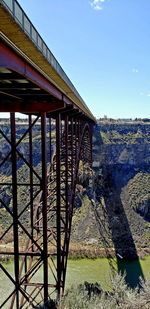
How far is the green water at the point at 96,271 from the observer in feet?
71.5

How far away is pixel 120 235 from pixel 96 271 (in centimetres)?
Result: 688

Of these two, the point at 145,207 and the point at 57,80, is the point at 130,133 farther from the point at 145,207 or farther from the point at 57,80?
the point at 57,80

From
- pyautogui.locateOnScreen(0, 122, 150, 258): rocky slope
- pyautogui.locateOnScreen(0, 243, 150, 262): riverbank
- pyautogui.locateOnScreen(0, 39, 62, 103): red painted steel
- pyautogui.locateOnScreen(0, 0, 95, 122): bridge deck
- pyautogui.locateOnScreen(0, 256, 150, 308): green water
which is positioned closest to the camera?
pyautogui.locateOnScreen(0, 39, 62, 103): red painted steel

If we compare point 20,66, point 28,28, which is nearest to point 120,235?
point 28,28

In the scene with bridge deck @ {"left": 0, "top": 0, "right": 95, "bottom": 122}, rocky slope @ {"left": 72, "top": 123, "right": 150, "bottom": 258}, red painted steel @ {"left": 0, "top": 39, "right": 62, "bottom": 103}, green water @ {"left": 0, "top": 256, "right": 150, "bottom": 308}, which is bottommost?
green water @ {"left": 0, "top": 256, "right": 150, "bottom": 308}

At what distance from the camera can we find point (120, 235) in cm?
3070

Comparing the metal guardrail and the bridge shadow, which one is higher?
the metal guardrail

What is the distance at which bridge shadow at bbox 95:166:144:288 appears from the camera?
80.7 feet

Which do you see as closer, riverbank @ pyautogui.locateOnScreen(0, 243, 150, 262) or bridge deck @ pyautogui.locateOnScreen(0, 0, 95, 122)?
bridge deck @ pyautogui.locateOnScreen(0, 0, 95, 122)

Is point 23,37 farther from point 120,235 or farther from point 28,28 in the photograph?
point 120,235

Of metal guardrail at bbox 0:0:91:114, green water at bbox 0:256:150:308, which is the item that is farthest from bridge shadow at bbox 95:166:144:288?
metal guardrail at bbox 0:0:91:114

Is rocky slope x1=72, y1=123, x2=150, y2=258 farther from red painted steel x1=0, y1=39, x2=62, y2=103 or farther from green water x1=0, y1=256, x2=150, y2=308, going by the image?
red painted steel x1=0, y1=39, x2=62, y2=103

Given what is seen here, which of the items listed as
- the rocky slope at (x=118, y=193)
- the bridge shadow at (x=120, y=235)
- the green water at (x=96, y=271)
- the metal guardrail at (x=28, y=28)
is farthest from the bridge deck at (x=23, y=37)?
the rocky slope at (x=118, y=193)

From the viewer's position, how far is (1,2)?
5578mm
